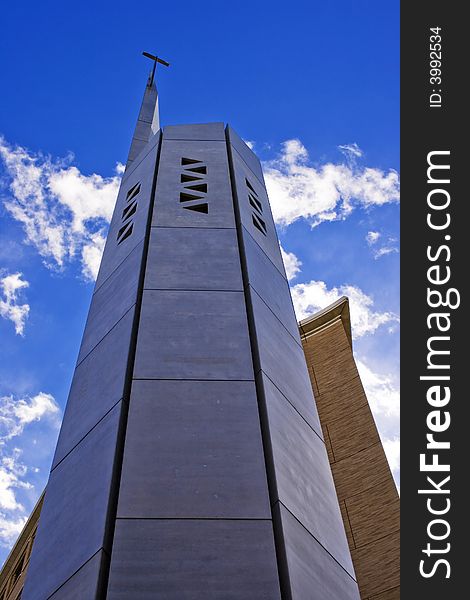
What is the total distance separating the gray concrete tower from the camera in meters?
4.67

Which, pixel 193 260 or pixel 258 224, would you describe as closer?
pixel 193 260

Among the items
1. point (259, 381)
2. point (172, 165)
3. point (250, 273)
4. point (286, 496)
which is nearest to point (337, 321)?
point (172, 165)

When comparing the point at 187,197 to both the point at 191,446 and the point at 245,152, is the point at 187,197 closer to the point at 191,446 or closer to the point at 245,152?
the point at 245,152

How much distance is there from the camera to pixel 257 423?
590 cm

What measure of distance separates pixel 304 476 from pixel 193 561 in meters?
1.65

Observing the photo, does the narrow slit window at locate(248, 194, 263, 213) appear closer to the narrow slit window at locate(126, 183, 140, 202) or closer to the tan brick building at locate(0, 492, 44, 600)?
the narrow slit window at locate(126, 183, 140, 202)

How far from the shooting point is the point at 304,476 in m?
5.98

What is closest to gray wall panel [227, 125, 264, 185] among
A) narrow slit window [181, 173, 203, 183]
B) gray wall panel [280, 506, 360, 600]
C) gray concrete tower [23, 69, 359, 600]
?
narrow slit window [181, 173, 203, 183]

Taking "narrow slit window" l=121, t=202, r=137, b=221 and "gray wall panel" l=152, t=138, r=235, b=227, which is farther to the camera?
"narrow slit window" l=121, t=202, r=137, b=221

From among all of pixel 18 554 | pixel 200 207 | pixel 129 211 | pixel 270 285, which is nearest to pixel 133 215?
pixel 129 211

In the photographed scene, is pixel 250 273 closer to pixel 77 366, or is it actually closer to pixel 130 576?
pixel 77 366

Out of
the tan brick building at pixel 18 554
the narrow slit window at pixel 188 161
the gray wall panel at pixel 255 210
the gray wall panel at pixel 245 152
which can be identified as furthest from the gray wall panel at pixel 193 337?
the tan brick building at pixel 18 554

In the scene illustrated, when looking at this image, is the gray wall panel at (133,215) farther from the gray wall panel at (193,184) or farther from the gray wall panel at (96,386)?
the gray wall panel at (96,386)

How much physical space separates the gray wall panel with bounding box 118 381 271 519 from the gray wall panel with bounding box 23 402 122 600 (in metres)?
0.19
